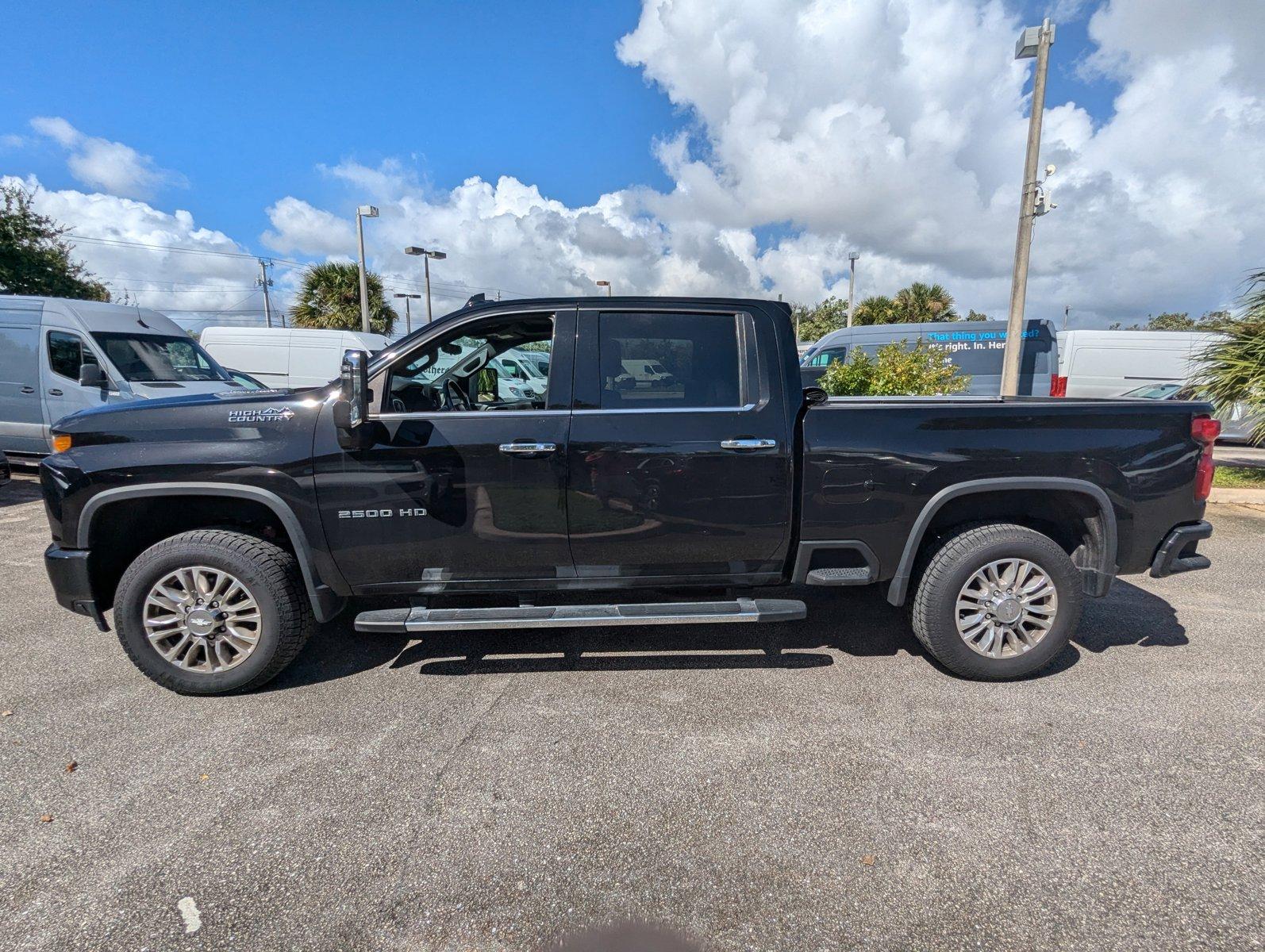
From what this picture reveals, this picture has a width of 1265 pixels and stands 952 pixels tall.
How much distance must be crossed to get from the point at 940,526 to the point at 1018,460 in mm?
509

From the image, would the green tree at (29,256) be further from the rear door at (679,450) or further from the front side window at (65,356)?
the rear door at (679,450)

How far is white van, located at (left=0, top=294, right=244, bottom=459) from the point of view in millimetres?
8180

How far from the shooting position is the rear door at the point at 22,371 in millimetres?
8328

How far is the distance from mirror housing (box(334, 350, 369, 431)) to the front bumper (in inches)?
59.0

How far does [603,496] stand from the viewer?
3107 millimetres

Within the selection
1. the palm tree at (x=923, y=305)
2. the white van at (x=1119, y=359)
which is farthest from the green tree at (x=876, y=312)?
the white van at (x=1119, y=359)

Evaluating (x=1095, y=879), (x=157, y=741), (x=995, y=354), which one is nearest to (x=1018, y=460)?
(x=1095, y=879)

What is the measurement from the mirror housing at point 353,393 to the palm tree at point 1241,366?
9.70 metres

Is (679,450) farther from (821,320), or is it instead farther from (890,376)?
(821,320)

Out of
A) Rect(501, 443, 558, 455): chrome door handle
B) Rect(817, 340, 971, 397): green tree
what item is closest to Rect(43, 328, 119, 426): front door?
Rect(501, 443, 558, 455): chrome door handle

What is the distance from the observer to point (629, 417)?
311cm

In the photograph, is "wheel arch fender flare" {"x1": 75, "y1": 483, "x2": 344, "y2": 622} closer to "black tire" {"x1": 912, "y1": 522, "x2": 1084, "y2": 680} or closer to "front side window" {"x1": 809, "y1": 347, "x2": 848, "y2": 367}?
"black tire" {"x1": 912, "y1": 522, "x2": 1084, "y2": 680}

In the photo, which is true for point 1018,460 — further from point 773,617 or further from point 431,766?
point 431,766

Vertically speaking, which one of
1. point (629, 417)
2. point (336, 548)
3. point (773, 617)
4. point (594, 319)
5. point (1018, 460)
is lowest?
point (773, 617)
